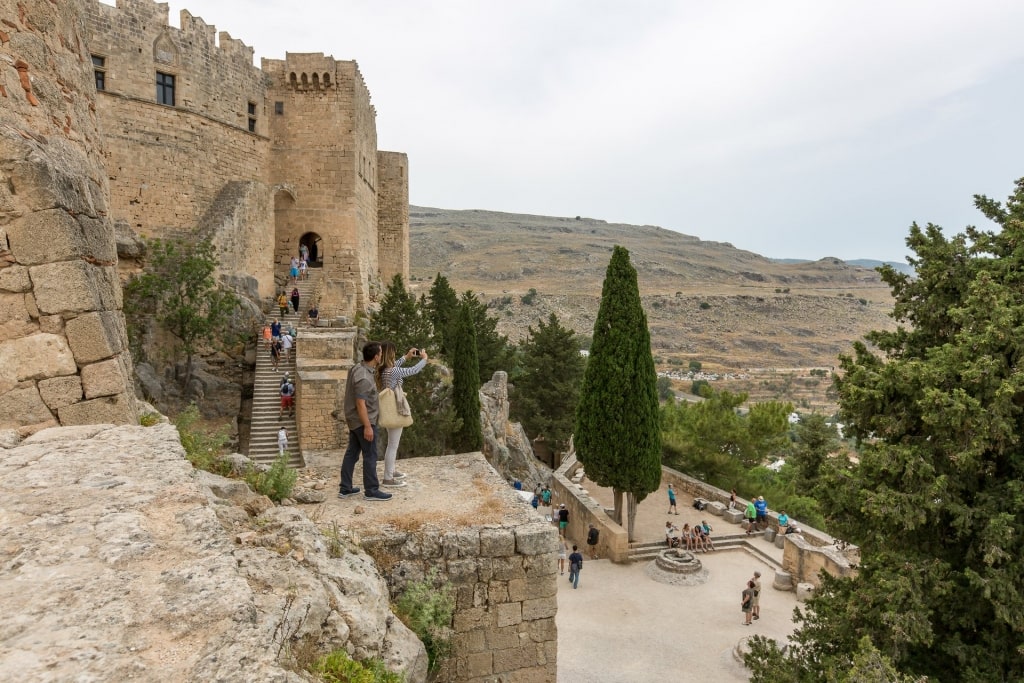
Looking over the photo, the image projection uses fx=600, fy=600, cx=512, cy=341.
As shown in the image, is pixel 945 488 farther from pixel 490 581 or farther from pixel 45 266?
pixel 45 266

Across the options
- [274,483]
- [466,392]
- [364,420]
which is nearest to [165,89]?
[466,392]

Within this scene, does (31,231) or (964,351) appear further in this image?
(964,351)

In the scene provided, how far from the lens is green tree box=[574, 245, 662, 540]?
16828mm

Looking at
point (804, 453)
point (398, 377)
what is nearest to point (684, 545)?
point (804, 453)

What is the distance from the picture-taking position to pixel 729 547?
18.2 metres

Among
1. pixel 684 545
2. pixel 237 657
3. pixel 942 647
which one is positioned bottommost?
pixel 684 545

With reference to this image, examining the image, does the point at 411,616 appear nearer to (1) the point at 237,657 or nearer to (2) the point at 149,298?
(1) the point at 237,657

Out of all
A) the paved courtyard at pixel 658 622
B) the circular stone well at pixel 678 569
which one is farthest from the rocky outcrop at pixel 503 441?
the circular stone well at pixel 678 569

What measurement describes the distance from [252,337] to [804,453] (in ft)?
68.7

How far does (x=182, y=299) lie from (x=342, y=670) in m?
18.0

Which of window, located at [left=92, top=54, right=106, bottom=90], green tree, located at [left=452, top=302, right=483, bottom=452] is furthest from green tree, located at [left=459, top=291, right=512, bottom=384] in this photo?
window, located at [left=92, top=54, right=106, bottom=90]

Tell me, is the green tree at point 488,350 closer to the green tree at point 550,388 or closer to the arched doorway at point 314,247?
the green tree at point 550,388

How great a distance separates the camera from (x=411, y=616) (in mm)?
4453

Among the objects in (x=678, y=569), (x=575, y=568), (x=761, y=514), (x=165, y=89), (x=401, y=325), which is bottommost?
(x=678, y=569)
